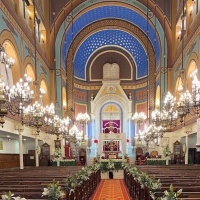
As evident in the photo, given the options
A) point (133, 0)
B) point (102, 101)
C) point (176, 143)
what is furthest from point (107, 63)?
point (176, 143)

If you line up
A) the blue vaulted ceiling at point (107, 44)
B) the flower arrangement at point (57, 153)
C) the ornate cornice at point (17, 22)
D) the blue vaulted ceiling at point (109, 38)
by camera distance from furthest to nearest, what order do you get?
the blue vaulted ceiling at point (107, 44) → the blue vaulted ceiling at point (109, 38) → the flower arrangement at point (57, 153) → the ornate cornice at point (17, 22)

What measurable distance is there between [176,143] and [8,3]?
1485 centimetres

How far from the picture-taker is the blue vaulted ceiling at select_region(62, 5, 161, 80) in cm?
2423

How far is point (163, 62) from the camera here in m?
22.5

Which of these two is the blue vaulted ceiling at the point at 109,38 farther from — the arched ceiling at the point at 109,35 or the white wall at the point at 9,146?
the white wall at the point at 9,146

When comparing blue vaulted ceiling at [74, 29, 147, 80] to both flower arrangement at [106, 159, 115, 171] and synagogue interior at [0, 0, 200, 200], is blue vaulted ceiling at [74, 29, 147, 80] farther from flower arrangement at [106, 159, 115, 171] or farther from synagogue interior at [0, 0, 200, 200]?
flower arrangement at [106, 159, 115, 171]

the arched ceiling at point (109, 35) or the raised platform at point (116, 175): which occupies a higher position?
the arched ceiling at point (109, 35)

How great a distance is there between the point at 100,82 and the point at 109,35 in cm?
465

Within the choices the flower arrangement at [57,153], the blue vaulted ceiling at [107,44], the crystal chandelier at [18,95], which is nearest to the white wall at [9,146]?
the flower arrangement at [57,153]

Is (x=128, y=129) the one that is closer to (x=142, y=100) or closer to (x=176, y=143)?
(x=142, y=100)

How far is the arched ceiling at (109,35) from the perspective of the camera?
22.9 meters

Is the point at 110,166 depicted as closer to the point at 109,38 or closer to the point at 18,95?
the point at 18,95

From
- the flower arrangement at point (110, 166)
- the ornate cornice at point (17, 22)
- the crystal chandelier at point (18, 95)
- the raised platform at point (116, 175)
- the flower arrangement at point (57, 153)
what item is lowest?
the raised platform at point (116, 175)

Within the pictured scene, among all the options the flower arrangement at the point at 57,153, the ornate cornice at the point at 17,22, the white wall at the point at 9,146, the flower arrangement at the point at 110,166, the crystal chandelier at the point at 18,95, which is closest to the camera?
the crystal chandelier at the point at 18,95
